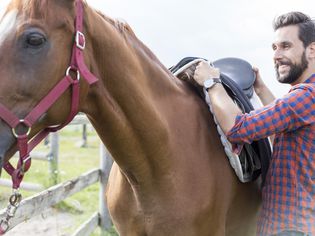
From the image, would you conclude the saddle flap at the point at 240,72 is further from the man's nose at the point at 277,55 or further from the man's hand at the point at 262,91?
the man's nose at the point at 277,55

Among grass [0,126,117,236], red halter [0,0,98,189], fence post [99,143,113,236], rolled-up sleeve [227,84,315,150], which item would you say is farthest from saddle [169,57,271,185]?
grass [0,126,117,236]

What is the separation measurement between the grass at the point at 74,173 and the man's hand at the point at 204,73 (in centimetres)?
288

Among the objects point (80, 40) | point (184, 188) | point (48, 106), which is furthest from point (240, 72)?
point (48, 106)

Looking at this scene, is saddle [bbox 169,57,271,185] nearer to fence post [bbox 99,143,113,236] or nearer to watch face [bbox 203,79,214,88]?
watch face [bbox 203,79,214,88]

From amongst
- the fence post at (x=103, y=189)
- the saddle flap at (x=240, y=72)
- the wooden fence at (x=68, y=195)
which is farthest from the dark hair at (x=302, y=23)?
the fence post at (x=103, y=189)

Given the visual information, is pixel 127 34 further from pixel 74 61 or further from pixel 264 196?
pixel 264 196

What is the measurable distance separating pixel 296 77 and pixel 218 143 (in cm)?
54

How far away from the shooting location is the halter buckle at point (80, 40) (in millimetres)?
1795

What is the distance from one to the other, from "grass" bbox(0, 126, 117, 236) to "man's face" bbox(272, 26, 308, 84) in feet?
10.1

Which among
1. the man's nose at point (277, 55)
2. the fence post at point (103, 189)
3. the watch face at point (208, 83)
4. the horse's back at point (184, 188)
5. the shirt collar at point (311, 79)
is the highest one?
the man's nose at point (277, 55)

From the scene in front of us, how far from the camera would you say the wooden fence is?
3.02 metres

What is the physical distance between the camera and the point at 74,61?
180 centimetres

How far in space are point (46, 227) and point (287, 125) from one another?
3.92 meters

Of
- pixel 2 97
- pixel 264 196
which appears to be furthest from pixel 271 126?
pixel 2 97
